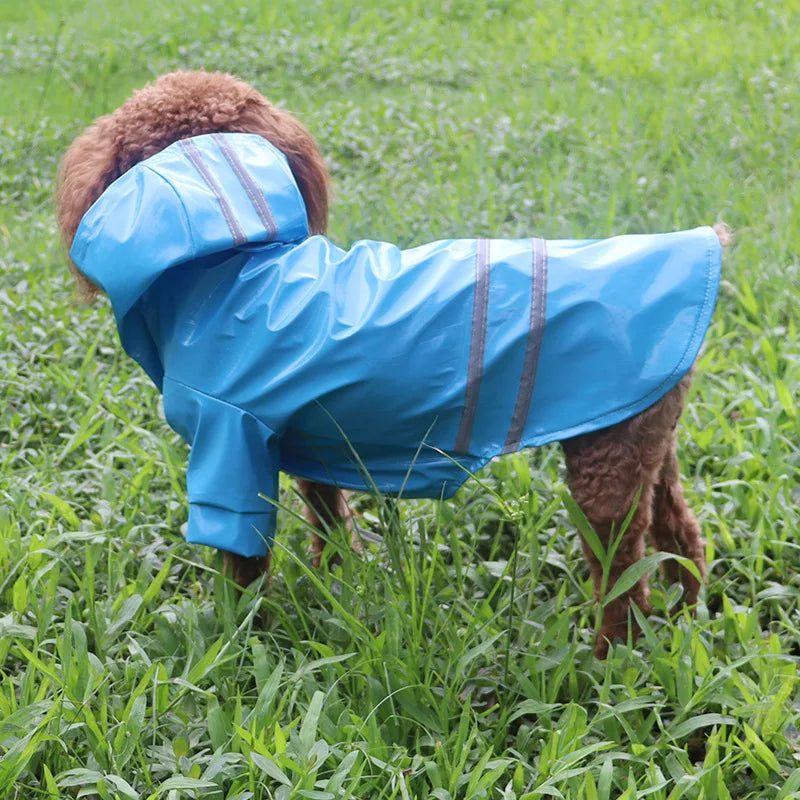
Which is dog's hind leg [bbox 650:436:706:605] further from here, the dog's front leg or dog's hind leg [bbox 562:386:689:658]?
the dog's front leg

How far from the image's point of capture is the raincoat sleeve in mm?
2207

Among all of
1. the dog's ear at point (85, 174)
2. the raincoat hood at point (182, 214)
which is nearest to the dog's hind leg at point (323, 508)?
the raincoat hood at point (182, 214)

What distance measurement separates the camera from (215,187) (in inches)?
88.7

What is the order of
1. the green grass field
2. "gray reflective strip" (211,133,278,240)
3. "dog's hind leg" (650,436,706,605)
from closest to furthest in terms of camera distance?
1. the green grass field
2. "gray reflective strip" (211,133,278,240)
3. "dog's hind leg" (650,436,706,605)

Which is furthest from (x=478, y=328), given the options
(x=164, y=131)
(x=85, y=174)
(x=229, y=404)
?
(x=85, y=174)

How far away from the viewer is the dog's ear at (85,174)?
8.02 feet

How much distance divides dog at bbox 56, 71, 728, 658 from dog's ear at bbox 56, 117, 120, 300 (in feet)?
0.04

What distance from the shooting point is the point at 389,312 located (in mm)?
2145

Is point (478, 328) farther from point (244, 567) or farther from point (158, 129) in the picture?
point (158, 129)

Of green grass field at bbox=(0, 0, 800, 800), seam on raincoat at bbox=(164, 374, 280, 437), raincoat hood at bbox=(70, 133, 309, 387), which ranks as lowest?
green grass field at bbox=(0, 0, 800, 800)

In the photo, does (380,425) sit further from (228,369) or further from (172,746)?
(172,746)

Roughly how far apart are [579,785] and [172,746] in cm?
83

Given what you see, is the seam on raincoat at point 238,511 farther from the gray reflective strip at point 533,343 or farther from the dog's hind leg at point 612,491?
the dog's hind leg at point 612,491

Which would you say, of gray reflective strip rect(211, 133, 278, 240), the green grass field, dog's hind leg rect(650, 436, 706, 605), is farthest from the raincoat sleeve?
dog's hind leg rect(650, 436, 706, 605)
